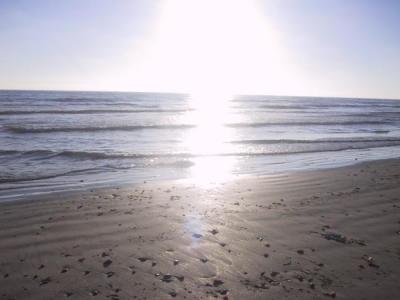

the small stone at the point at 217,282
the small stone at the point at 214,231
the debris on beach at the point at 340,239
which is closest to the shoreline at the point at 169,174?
the small stone at the point at 214,231

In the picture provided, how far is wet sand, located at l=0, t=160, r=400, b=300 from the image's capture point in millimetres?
4059

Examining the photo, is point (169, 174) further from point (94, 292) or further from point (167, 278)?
point (94, 292)

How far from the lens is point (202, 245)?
5152 millimetres

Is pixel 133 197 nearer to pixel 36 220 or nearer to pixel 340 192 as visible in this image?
pixel 36 220

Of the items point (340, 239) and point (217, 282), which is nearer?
point (217, 282)

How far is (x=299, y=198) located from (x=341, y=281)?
3.59m

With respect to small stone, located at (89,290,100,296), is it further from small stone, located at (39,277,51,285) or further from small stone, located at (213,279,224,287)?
small stone, located at (213,279,224,287)

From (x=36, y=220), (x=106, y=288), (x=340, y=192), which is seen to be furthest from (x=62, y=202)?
(x=340, y=192)

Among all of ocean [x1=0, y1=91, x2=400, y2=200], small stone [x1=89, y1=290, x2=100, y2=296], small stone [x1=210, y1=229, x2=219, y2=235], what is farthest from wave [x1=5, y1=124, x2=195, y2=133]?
small stone [x1=89, y1=290, x2=100, y2=296]

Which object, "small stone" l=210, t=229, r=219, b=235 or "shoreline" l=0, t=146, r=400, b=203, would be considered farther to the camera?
"shoreline" l=0, t=146, r=400, b=203

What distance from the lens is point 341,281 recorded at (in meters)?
4.23

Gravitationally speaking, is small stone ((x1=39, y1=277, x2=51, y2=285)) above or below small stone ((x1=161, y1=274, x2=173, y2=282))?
below

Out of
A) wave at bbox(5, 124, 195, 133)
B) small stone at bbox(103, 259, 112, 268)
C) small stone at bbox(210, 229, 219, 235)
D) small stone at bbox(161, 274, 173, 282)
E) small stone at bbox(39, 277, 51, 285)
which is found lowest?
small stone at bbox(39, 277, 51, 285)

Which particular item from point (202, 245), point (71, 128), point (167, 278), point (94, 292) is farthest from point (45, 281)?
point (71, 128)
